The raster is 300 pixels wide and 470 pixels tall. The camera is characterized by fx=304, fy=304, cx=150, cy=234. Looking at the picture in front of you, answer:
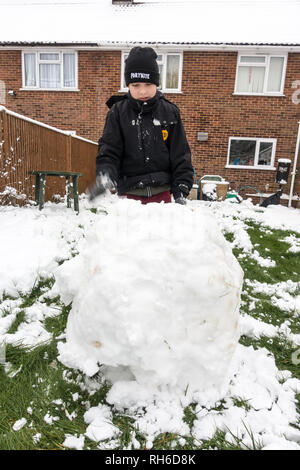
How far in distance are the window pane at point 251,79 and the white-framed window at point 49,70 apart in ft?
19.7

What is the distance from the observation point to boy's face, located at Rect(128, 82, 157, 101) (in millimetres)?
2348

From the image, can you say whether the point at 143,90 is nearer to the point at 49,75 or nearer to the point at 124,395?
the point at 124,395

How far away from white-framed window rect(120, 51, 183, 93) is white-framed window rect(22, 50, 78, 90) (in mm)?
2033

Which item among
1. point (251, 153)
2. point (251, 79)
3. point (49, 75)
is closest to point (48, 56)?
point (49, 75)

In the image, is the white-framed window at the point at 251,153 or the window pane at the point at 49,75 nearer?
the white-framed window at the point at 251,153

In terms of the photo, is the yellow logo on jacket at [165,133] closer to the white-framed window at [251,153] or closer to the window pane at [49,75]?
the white-framed window at [251,153]

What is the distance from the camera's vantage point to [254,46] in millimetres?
10133

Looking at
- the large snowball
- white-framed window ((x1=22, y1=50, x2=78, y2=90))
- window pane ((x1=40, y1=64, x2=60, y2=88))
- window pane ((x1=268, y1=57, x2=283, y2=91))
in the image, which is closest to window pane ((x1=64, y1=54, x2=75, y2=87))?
white-framed window ((x1=22, y1=50, x2=78, y2=90))

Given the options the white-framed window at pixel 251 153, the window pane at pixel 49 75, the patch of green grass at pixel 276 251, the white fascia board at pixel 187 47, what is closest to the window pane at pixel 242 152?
the white-framed window at pixel 251 153

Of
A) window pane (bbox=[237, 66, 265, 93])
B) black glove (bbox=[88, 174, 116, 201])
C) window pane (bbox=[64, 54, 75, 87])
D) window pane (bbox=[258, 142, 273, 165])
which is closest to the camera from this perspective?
black glove (bbox=[88, 174, 116, 201])

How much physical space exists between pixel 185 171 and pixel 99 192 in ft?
2.61

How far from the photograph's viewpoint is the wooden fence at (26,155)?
4742 mm

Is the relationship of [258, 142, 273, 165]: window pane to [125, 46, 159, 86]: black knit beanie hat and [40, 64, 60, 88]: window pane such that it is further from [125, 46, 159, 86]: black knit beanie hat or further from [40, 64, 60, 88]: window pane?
[125, 46, 159, 86]: black knit beanie hat

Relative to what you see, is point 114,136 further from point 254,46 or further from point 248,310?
point 254,46
